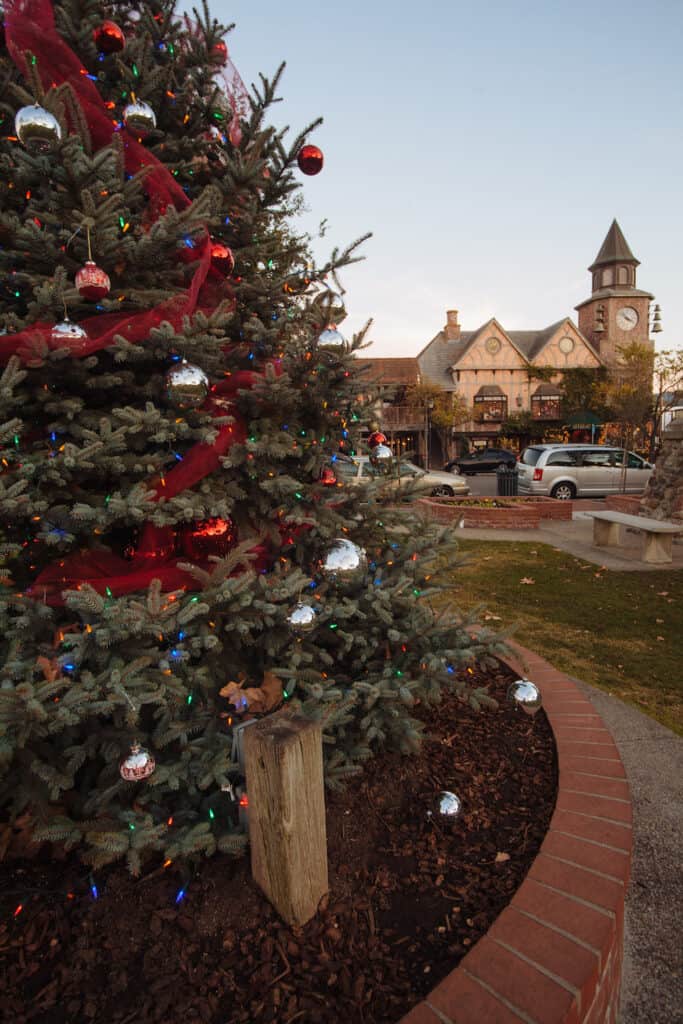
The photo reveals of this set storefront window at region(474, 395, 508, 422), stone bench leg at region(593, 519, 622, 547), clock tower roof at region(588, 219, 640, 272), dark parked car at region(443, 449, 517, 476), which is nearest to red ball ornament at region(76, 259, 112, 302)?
stone bench leg at region(593, 519, 622, 547)

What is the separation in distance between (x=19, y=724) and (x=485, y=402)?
3690 centimetres

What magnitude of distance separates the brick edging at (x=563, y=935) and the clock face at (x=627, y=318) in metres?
46.2

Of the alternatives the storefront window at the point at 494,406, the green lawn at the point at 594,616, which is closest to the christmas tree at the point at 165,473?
the green lawn at the point at 594,616

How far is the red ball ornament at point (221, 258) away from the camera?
90.0 inches

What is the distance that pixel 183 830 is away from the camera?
1.59 metres

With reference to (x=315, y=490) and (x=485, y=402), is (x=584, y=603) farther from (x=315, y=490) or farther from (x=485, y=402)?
(x=485, y=402)

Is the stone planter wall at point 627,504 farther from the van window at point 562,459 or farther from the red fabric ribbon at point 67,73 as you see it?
the red fabric ribbon at point 67,73

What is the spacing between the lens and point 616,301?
133 feet

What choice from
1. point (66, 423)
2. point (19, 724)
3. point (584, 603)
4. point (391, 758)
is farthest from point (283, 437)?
point (584, 603)

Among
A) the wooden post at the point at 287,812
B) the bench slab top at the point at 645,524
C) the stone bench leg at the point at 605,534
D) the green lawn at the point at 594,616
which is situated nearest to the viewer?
the wooden post at the point at 287,812

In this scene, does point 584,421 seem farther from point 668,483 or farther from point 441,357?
point 668,483

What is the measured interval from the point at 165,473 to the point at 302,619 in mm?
818

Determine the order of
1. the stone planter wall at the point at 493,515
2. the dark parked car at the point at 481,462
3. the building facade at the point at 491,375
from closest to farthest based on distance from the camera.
Result: the stone planter wall at the point at 493,515, the dark parked car at the point at 481,462, the building facade at the point at 491,375

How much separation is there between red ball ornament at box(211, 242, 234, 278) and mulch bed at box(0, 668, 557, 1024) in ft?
7.37
